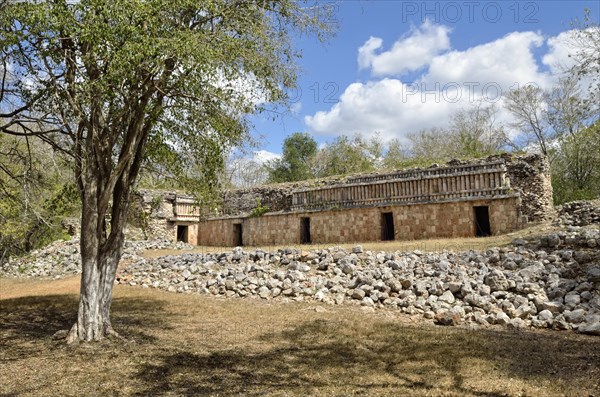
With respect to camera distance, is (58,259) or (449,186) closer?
(449,186)

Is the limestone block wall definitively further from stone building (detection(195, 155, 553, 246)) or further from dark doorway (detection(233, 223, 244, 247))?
dark doorway (detection(233, 223, 244, 247))

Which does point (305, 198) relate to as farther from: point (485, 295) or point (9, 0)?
point (9, 0)

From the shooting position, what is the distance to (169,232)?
27.3 metres

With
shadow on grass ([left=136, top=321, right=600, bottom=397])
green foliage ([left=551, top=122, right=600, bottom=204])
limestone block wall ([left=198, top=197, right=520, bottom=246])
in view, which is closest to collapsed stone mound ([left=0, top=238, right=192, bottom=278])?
limestone block wall ([left=198, top=197, right=520, bottom=246])

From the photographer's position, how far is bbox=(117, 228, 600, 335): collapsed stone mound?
29.5ft

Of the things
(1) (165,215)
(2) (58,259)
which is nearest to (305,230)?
(1) (165,215)

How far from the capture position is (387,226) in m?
20.5

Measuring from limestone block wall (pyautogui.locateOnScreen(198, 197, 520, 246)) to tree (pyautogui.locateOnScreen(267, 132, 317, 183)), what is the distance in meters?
17.3

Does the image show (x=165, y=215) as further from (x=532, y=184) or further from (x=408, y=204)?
(x=532, y=184)

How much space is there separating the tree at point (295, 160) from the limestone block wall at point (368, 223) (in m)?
17.3

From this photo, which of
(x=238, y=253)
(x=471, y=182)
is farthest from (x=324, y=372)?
(x=471, y=182)

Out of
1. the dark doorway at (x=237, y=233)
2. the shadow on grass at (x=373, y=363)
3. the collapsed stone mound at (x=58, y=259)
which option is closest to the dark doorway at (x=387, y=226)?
the dark doorway at (x=237, y=233)

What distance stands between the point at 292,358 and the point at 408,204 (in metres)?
13.7

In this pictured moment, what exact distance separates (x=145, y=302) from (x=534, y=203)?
48.3ft
